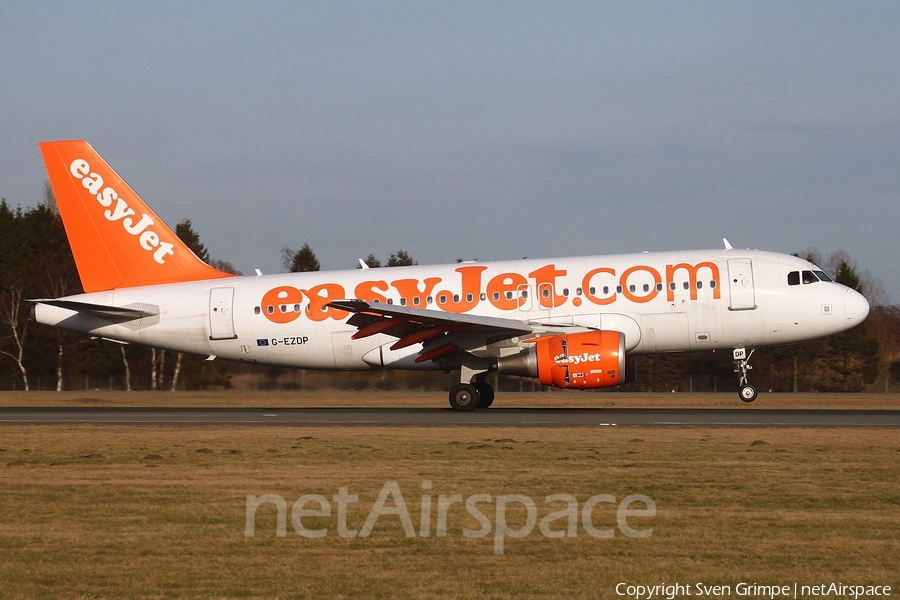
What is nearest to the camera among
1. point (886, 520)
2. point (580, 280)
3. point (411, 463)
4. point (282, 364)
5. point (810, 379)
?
point (886, 520)

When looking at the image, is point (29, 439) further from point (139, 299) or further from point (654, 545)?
point (654, 545)

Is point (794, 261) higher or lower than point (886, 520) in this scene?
higher

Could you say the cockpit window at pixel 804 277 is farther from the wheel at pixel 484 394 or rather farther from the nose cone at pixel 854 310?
the wheel at pixel 484 394

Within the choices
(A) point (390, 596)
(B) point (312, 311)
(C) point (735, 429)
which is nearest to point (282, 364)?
(B) point (312, 311)

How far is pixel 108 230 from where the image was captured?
30.3 m

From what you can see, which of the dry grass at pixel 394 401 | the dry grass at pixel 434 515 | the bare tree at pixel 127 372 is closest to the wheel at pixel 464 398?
the dry grass at pixel 394 401

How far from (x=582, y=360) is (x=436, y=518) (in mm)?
15134

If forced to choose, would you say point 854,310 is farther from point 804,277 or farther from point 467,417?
point 467,417

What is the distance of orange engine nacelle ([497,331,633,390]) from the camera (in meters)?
24.9

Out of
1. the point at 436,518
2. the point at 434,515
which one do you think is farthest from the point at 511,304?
the point at 436,518

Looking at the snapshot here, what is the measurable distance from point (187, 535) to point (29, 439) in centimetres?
1097

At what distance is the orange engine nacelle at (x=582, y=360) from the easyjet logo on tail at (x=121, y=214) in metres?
12.0

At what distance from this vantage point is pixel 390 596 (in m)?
7.53

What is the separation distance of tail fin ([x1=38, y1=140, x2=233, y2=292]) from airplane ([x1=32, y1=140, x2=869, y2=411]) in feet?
0.12
